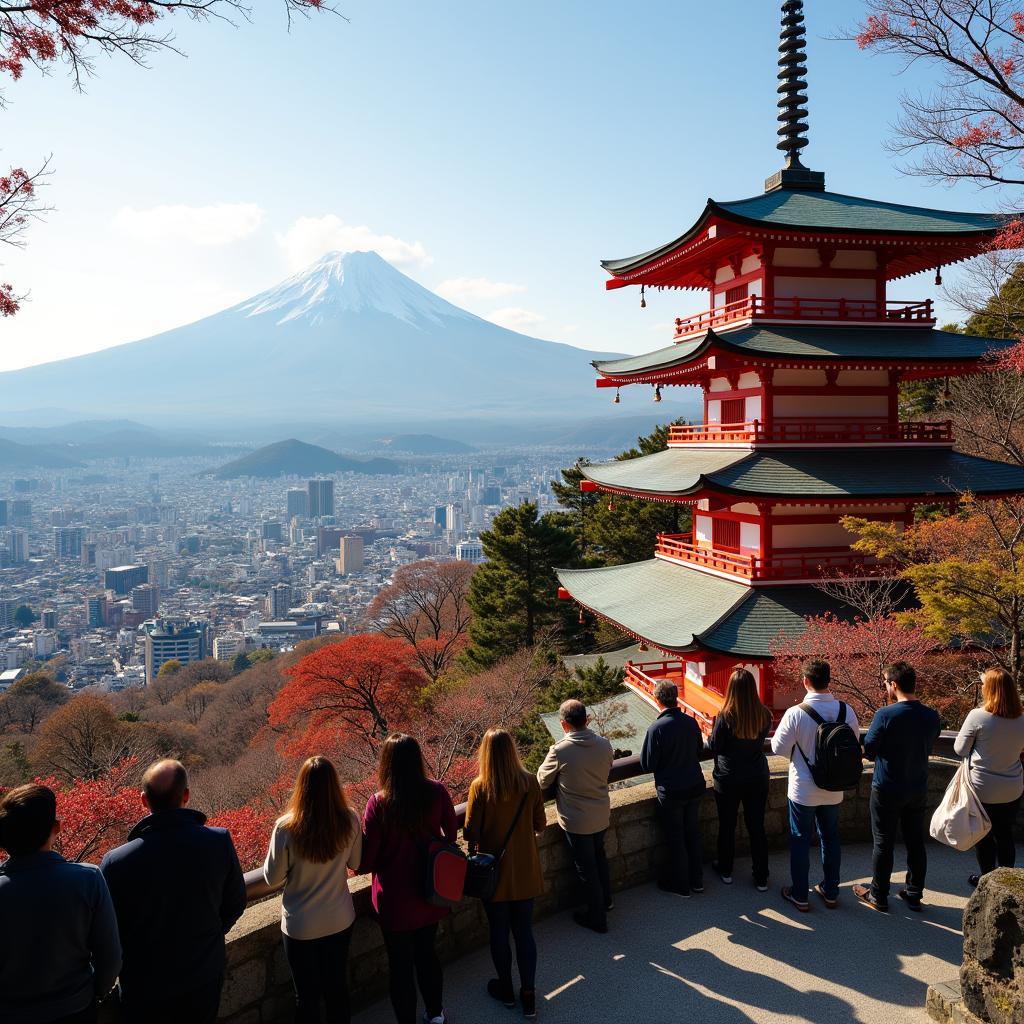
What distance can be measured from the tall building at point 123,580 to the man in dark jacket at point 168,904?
120017mm

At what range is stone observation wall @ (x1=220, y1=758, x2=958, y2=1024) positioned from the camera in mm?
3914

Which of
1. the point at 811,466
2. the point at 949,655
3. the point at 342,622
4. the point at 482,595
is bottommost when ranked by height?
the point at 342,622

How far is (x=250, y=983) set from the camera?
3916 millimetres

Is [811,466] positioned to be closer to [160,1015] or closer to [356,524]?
[160,1015]

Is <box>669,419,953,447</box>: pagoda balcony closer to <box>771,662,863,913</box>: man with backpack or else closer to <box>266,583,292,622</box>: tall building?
<box>771,662,863,913</box>: man with backpack

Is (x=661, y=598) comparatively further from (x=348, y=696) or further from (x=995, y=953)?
(x=348, y=696)

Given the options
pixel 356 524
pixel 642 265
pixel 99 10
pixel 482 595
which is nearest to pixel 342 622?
pixel 482 595

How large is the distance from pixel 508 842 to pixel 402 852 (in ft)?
2.14

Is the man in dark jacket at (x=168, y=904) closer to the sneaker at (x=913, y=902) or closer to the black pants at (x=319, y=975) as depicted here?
the black pants at (x=319, y=975)

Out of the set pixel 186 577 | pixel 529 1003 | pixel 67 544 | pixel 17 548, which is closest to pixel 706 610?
pixel 529 1003

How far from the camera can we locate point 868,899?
5191 millimetres

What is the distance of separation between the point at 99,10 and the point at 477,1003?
7269mm

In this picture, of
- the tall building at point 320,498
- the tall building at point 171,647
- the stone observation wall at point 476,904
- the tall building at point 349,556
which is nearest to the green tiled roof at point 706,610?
the stone observation wall at point 476,904

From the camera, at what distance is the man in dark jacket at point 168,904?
10.5 ft
